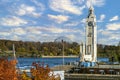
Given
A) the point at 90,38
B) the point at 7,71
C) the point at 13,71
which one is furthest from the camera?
the point at 90,38

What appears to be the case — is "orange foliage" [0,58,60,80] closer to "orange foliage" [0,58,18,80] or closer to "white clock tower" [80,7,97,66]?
"orange foliage" [0,58,18,80]

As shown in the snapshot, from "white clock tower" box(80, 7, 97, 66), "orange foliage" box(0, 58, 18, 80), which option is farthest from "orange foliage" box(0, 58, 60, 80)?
"white clock tower" box(80, 7, 97, 66)

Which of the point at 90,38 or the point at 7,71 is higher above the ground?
the point at 90,38

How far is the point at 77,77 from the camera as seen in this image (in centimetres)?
7825

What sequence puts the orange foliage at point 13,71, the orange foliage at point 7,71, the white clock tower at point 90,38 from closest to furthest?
the orange foliage at point 7,71
the orange foliage at point 13,71
the white clock tower at point 90,38

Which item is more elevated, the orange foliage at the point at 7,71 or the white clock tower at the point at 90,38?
the white clock tower at the point at 90,38

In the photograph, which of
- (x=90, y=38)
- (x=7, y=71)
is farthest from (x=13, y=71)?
(x=90, y=38)

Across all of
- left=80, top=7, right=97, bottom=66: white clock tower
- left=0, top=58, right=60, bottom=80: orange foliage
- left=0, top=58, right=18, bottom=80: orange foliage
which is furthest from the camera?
left=80, top=7, right=97, bottom=66: white clock tower

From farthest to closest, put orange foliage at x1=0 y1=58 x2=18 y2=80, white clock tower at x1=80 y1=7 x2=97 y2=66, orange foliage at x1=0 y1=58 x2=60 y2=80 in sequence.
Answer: white clock tower at x1=80 y1=7 x2=97 y2=66
orange foliage at x1=0 y1=58 x2=60 y2=80
orange foliage at x1=0 y1=58 x2=18 y2=80

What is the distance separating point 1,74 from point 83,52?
2791 inches

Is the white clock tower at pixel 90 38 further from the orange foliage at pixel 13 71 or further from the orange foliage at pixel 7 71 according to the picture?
the orange foliage at pixel 7 71

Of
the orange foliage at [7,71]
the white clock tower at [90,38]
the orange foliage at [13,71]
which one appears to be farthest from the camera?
the white clock tower at [90,38]

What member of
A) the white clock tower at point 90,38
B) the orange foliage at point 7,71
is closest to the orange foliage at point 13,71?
the orange foliage at point 7,71

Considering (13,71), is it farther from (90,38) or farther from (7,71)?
(90,38)
